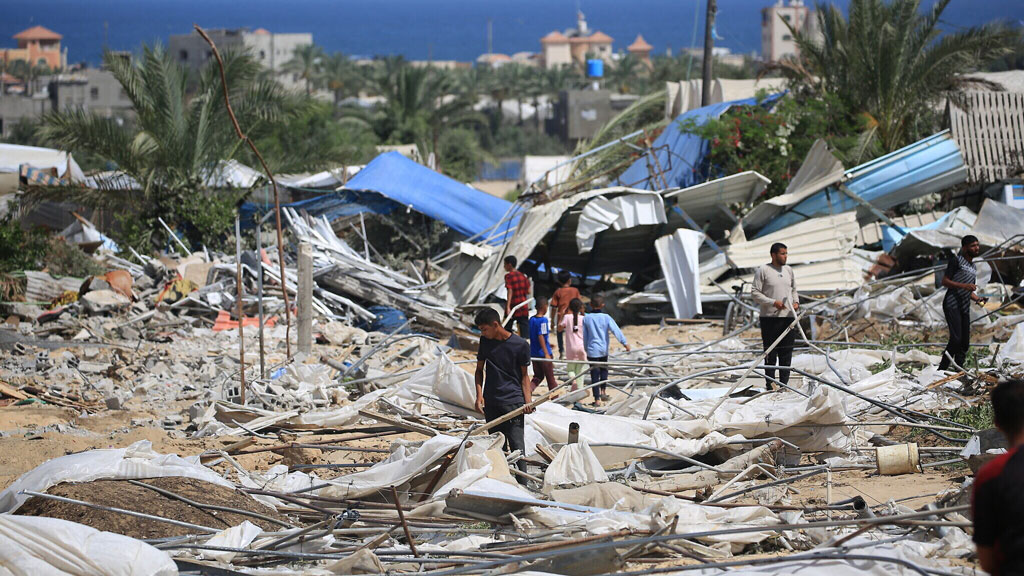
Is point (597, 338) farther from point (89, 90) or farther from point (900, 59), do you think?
point (89, 90)

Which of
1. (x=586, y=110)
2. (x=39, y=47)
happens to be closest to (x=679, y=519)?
(x=586, y=110)

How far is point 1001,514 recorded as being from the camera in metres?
2.95

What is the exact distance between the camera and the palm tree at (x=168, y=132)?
1711 cm

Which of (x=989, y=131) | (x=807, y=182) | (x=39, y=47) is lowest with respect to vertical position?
(x=807, y=182)

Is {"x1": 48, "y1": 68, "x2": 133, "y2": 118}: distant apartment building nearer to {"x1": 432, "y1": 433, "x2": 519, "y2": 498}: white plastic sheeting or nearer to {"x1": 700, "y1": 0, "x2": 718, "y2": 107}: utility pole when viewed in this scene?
{"x1": 700, "y1": 0, "x2": 718, "y2": 107}: utility pole

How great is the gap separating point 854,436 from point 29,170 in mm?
18960

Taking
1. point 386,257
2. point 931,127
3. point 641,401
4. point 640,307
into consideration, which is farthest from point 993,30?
point 641,401

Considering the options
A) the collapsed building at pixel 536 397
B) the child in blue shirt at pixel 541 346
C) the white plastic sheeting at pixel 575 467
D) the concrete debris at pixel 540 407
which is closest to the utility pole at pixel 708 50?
the collapsed building at pixel 536 397

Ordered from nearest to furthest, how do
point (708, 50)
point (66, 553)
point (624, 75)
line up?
point (66, 553) → point (708, 50) → point (624, 75)

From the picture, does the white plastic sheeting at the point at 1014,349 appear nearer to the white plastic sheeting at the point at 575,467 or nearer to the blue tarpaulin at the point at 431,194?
the white plastic sheeting at the point at 575,467

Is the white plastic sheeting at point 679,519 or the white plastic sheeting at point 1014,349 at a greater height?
the white plastic sheeting at point 1014,349

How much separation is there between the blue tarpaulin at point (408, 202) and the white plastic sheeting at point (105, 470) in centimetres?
1006

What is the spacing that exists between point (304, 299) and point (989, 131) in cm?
1345

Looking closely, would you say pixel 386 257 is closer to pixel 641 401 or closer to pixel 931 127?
pixel 641 401
